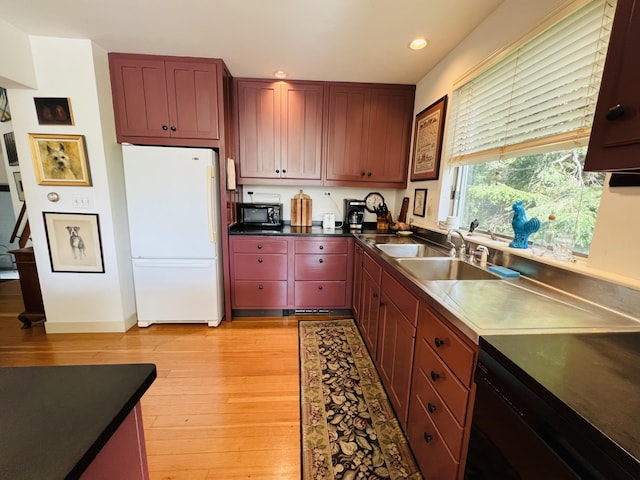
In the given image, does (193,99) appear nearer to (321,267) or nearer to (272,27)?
(272,27)

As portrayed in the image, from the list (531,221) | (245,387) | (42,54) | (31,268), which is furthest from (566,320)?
(31,268)

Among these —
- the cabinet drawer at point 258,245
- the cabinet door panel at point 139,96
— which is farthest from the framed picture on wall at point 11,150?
the cabinet drawer at point 258,245

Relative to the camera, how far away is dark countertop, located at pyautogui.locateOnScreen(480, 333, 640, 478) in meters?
0.49

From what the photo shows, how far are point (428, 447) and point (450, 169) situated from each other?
188 cm

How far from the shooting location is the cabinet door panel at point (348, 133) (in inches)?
108

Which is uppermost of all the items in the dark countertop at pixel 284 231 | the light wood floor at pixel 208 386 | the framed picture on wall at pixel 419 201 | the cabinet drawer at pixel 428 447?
the framed picture on wall at pixel 419 201

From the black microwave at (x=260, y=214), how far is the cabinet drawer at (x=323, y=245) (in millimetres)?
499

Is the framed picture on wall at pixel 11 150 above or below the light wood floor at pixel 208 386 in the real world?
above

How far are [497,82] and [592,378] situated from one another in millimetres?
1732

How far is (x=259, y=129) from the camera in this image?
275 centimetres

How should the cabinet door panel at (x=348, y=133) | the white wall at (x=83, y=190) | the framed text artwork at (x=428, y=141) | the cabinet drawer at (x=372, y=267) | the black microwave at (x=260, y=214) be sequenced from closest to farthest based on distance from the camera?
1. the cabinet drawer at (x=372, y=267)
2. the white wall at (x=83, y=190)
3. the framed text artwork at (x=428, y=141)
4. the cabinet door panel at (x=348, y=133)
5. the black microwave at (x=260, y=214)

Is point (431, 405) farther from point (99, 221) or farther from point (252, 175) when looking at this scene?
point (99, 221)

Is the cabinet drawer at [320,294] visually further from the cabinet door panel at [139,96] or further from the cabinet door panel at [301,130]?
the cabinet door panel at [139,96]

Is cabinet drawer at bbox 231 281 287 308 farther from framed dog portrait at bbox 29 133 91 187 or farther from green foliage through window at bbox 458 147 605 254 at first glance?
green foliage through window at bbox 458 147 605 254
